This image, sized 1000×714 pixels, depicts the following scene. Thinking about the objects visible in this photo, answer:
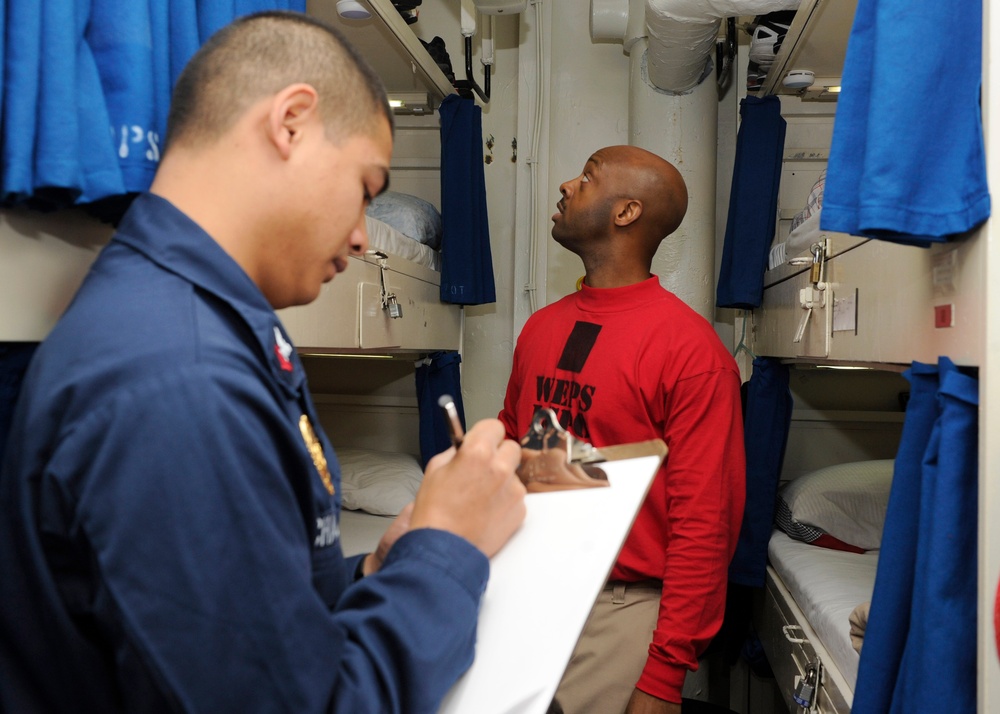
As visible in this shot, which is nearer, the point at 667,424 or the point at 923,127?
the point at 923,127

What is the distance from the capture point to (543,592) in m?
0.74

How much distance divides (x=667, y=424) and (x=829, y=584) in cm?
78

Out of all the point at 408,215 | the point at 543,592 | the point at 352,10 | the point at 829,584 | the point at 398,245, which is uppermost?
the point at 352,10

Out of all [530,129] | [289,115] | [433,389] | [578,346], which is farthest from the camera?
[530,129]

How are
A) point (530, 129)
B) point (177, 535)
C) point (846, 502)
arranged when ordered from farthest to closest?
point (530, 129) < point (846, 502) < point (177, 535)

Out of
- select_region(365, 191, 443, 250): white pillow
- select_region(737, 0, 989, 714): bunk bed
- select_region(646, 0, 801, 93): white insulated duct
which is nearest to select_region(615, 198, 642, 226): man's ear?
select_region(737, 0, 989, 714): bunk bed

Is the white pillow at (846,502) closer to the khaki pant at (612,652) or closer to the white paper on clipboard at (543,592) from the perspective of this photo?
the khaki pant at (612,652)

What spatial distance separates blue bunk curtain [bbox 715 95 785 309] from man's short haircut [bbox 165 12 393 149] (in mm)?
2240

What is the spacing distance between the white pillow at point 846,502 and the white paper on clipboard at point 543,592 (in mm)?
2038

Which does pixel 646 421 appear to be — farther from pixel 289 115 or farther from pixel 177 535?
pixel 177 535

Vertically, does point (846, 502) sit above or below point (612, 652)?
above

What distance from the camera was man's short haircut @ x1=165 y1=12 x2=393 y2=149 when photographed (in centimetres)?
71

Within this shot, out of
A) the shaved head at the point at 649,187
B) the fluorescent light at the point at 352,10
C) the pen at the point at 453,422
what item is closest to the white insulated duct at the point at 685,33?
the shaved head at the point at 649,187

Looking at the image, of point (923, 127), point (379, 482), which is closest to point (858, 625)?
point (923, 127)
